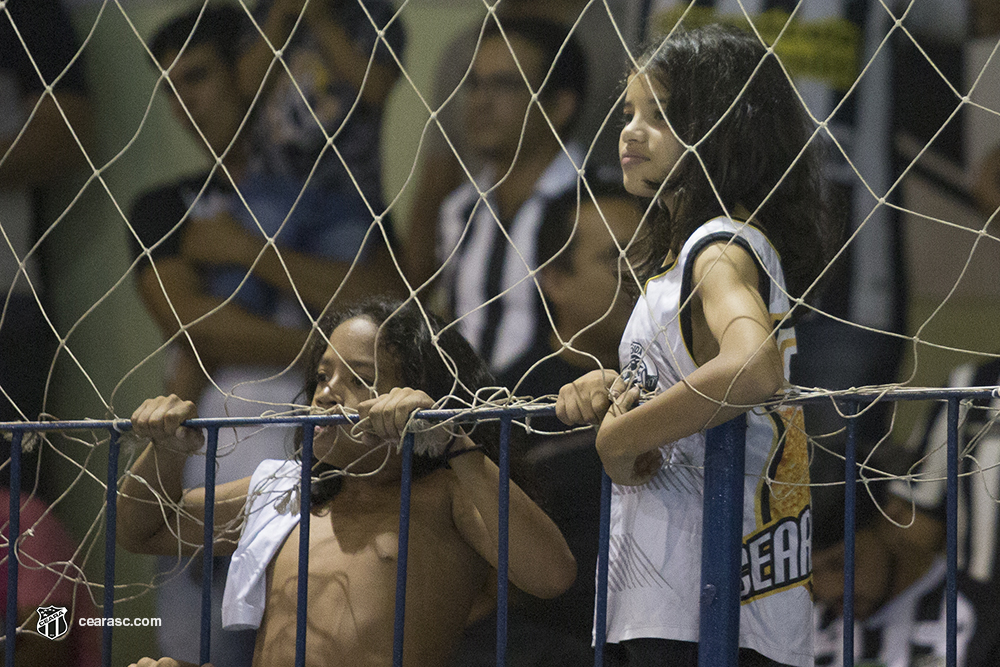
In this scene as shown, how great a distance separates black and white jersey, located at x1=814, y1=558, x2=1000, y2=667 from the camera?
174 cm

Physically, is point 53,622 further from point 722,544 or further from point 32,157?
point 722,544

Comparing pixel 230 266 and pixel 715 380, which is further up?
pixel 230 266

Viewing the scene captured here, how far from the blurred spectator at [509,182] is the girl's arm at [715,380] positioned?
92 centimetres

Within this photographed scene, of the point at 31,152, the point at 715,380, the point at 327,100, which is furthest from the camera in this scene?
the point at 31,152

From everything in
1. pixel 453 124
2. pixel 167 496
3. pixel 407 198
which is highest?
pixel 453 124

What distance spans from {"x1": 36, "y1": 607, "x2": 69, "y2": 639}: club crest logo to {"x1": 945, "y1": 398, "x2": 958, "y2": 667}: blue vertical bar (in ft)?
5.05

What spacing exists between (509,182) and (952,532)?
122cm

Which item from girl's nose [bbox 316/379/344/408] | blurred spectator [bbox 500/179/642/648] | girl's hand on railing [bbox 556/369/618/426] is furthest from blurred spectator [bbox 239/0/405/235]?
girl's hand on railing [bbox 556/369/618/426]

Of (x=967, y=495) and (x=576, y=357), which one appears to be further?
(x=576, y=357)

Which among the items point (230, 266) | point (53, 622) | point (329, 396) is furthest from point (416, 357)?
point (53, 622)

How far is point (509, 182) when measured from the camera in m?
2.11

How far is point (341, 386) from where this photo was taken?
4.95 feet

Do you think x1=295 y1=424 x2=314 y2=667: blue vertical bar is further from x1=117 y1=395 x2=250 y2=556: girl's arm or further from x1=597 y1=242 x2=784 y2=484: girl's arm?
x1=597 y1=242 x2=784 y2=484: girl's arm

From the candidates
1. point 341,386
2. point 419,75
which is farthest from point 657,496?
point 419,75
